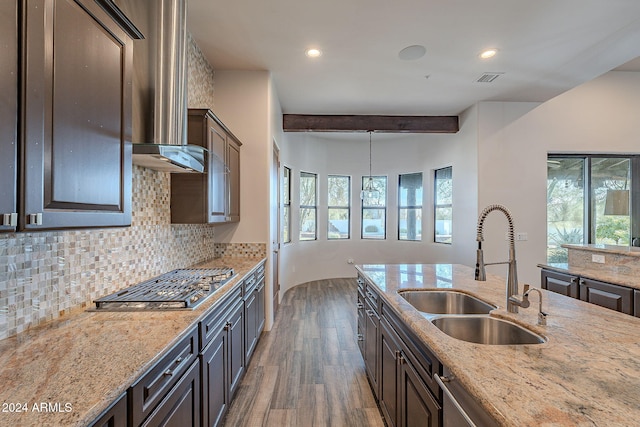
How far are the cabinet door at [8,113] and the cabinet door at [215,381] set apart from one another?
109cm

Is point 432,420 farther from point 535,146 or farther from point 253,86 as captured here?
point 535,146

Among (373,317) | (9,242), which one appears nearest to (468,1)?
(373,317)

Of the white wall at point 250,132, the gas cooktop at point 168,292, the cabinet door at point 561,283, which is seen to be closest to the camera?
the gas cooktop at point 168,292

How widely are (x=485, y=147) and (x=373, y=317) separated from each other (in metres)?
3.50

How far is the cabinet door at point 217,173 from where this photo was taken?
8.20 feet

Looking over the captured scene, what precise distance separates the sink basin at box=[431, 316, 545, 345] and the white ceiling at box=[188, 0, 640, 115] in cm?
239

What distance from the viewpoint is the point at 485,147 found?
14.4 ft

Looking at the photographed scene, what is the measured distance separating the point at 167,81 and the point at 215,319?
5.18 ft

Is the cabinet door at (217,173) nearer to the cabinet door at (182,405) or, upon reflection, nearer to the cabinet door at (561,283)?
the cabinet door at (182,405)

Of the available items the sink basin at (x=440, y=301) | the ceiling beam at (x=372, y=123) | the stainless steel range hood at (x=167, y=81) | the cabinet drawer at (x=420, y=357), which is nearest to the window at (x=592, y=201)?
the ceiling beam at (x=372, y=123)

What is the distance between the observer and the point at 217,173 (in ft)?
8.78

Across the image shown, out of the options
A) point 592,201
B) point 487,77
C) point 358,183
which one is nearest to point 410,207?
point 358,183

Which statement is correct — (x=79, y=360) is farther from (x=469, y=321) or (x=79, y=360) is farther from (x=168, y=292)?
(x=469, y=321)

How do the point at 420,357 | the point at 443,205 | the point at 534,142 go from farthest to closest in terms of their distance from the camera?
the point at 443,205
the point at 534,142
the point at 420,357
